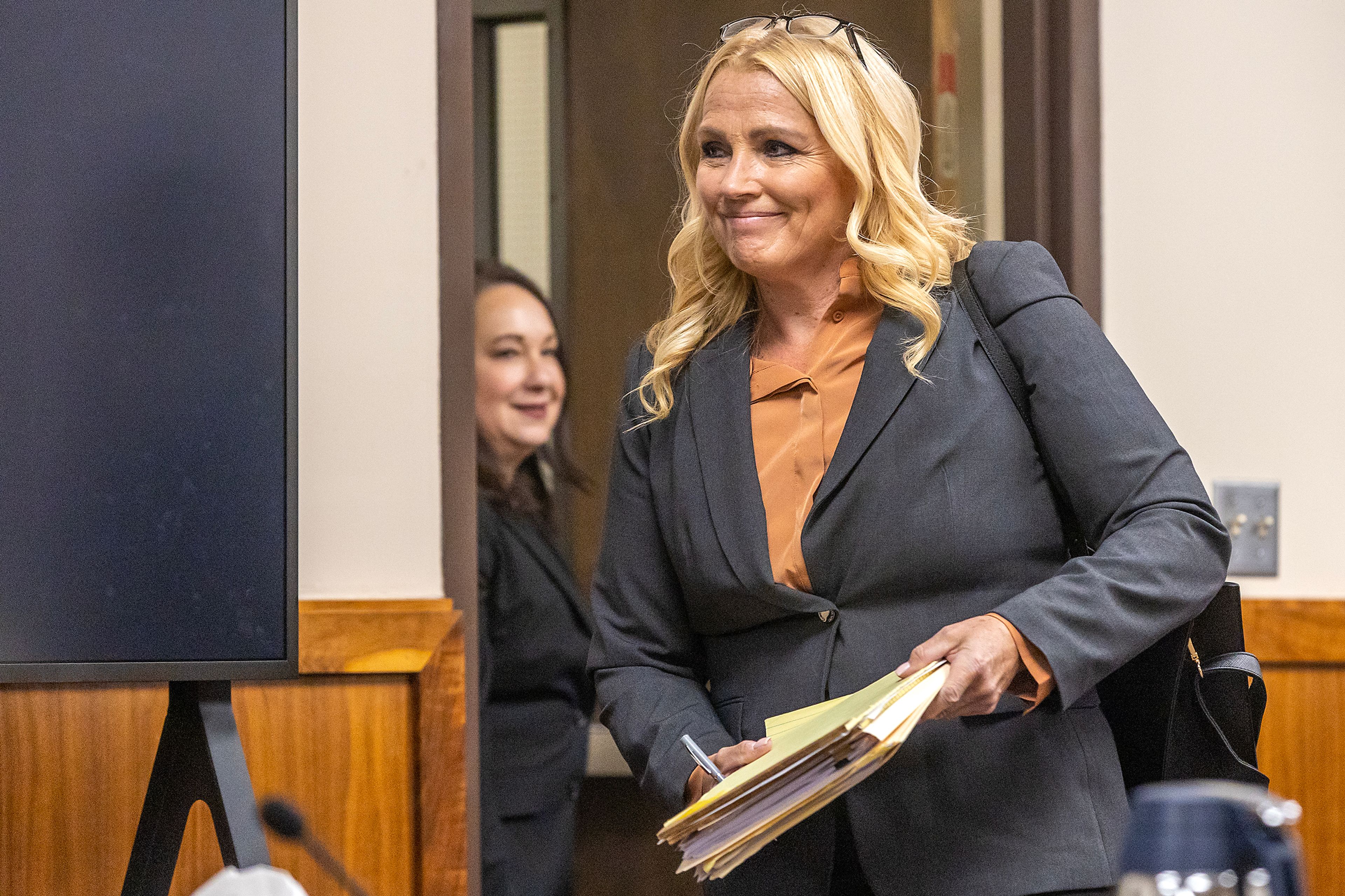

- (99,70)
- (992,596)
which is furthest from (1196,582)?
(99,70)

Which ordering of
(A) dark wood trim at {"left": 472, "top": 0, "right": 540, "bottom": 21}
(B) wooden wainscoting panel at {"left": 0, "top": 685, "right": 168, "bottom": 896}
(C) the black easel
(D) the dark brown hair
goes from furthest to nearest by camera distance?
1. (A) dark wood trim at {"left": 472, "top": 0, "right": 540, "bottom": 21}
2. (D) the dark brown hair
3. (B) wooden wainscoting panel at {"left": 0, "top": 685, "right": 168, "bottom": 896}
4. (C) the black easel

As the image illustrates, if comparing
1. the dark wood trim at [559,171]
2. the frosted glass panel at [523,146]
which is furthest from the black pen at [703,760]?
the frosted glass panel at [523,146]

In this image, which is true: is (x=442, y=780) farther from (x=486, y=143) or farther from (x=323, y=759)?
(x=486, y=143)

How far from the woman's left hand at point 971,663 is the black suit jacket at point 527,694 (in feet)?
4.87

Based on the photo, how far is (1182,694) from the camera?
4.02ft

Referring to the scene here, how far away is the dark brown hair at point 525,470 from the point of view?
2.76 metres

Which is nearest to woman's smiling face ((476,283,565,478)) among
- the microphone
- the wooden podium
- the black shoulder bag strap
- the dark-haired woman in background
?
the dark-haired woman in background

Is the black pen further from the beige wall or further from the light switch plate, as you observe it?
the light switch plate

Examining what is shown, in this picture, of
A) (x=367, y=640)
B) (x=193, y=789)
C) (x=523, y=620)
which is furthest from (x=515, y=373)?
(x=193, y=789)

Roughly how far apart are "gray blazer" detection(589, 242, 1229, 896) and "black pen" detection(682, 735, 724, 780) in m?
0.06

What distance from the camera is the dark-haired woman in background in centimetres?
246

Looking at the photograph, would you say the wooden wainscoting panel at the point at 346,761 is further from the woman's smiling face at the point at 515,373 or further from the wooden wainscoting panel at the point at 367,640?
the woman's smiling face at the point at 515,373

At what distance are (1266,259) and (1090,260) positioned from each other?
Answer: 272mm

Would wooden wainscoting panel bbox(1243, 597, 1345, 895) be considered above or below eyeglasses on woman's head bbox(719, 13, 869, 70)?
below
